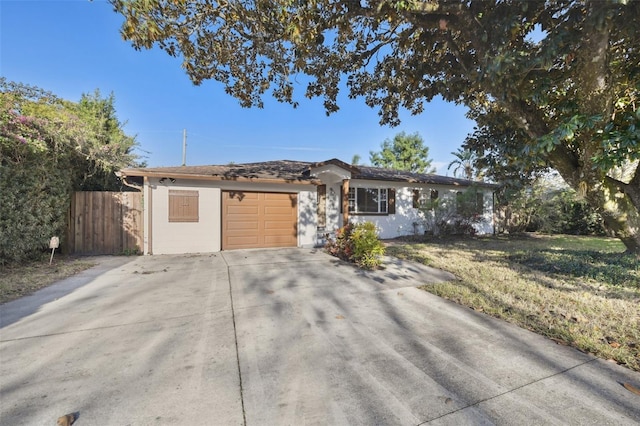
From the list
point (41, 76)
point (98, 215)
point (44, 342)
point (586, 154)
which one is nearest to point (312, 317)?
point (44, 342)

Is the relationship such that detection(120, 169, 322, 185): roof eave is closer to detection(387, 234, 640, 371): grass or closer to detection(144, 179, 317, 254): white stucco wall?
detection(144, 179, 317, 254): white stucco wall

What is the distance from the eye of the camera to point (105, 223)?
876 centimetres

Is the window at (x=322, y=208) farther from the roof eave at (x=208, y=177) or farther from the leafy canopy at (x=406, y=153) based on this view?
the leafy canopy at (x=406, y=153)

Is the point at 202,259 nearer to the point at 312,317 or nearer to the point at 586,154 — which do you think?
the point at 312,317

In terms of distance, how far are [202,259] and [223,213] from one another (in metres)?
2.09

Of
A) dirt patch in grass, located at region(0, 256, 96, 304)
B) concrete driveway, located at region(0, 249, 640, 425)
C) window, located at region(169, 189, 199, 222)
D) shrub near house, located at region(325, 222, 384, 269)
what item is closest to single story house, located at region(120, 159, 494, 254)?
window, located at region(169, 189, 199, 222)

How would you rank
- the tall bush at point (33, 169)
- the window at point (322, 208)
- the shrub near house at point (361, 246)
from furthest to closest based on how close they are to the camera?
the window at point (322, 208)
the shrub near house at point (361, 246)
the tall bush at point (33, 169)

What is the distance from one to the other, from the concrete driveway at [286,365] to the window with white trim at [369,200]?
8.04 metres

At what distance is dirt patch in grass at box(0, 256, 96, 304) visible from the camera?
16.0ft

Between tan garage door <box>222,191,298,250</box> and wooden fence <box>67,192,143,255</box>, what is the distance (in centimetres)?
265

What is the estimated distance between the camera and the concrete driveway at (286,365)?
206 centimetres

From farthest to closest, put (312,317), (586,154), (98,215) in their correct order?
(98,215), (586,154), (312,317)

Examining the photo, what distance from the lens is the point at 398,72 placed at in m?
7.18

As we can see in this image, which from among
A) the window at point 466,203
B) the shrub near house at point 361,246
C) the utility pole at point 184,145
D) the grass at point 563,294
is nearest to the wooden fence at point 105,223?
the shrub near house at point 361,246
